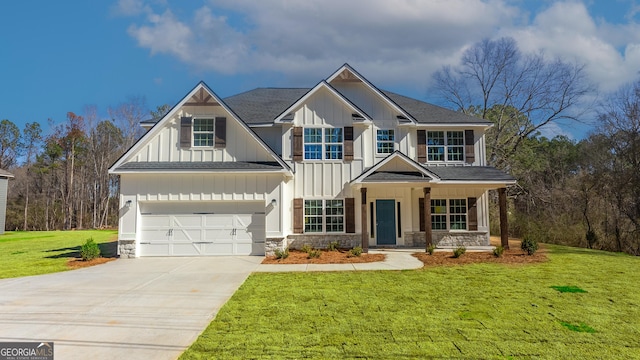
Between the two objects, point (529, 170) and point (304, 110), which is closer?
point (304, 110)

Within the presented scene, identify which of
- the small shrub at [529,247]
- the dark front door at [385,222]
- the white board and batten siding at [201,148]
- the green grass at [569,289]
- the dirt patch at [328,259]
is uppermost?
the white board and batten siding at [201,148]

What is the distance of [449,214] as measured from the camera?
53.7 ft

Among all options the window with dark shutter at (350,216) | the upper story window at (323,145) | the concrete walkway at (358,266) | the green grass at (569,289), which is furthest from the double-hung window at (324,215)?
the green grass at (569,289)

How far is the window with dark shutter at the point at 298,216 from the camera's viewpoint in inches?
600

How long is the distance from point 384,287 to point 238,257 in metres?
7.04

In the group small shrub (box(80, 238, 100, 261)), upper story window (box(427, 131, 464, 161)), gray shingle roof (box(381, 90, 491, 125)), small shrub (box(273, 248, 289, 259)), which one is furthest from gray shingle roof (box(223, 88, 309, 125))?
small shrub (box(80, 238, 100, 261))

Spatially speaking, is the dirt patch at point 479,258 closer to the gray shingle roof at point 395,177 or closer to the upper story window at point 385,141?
the gray shingle roof at point 395,177

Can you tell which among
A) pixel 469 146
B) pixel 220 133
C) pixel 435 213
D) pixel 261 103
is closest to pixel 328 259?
pixel 435 213

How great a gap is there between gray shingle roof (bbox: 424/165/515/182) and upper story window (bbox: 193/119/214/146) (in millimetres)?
9255

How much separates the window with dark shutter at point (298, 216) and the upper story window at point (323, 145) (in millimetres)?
2059

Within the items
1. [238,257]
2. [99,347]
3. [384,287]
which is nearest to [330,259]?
[238,257]

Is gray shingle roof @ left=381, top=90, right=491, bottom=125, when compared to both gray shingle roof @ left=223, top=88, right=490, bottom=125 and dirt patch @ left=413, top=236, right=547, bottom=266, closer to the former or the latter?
gray shingle roof @ left=223, top=88, right=490, bottom=125

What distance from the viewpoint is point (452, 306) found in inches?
268

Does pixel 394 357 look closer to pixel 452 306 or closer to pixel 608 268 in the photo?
pixel 452 306
